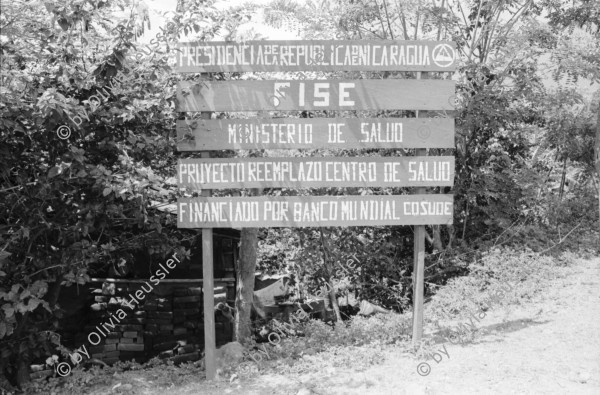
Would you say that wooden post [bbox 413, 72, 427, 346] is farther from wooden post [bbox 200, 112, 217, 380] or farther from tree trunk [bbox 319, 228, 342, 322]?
tree trunk [bbox 319, 228, 342, 322]

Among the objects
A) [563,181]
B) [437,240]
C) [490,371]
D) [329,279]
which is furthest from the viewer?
[563,181]

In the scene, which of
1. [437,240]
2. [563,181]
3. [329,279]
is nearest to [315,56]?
[329,279]

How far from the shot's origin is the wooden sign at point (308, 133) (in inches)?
234

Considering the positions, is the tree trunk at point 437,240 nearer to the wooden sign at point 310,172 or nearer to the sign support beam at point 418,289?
the sign support beam at point 418,289

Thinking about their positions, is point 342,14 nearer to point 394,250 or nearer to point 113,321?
point 394,250

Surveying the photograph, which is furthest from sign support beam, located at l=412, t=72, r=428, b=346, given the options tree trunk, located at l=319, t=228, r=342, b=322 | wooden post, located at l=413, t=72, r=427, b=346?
tree trunk, located at l=319, t=228, r=342, b=322

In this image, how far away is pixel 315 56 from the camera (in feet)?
19.5

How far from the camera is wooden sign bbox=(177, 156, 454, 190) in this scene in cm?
598

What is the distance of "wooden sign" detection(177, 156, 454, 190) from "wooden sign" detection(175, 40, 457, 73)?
913mm

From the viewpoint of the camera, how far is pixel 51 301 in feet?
20.9

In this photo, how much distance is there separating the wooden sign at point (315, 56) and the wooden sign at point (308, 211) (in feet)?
4.27

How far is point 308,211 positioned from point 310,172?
0.39 m

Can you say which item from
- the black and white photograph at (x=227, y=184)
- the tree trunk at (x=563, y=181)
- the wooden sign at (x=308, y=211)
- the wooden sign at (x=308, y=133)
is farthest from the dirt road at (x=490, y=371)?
the tree trunk at (x=563, y=181)

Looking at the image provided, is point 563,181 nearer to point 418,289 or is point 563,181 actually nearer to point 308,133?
point 418,289
